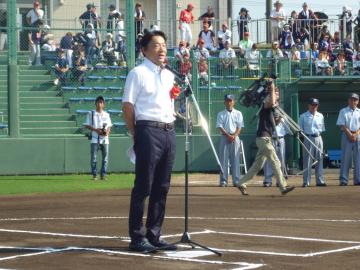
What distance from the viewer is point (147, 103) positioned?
10.5 metres

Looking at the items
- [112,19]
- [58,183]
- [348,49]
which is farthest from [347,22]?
[58,183]

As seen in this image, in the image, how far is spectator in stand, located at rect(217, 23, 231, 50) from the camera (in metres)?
34.7

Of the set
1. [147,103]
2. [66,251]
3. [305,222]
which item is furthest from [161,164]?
[305,222]

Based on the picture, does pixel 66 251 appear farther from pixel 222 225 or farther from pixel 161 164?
pixel 222 225

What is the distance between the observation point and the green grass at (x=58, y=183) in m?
21.8

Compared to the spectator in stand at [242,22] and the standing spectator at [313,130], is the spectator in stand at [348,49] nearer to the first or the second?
the spectator in stand at [242,22]

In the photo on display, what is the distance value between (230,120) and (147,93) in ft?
44.7

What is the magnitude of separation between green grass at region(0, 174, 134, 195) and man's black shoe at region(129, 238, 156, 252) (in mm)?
10672

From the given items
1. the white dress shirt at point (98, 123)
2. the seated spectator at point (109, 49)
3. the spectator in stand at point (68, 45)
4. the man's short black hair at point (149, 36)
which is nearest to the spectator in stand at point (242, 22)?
the seated spectator at point (109, 49)

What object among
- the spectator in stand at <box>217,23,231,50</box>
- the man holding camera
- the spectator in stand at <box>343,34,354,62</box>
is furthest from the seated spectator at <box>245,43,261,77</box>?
the man holding camera

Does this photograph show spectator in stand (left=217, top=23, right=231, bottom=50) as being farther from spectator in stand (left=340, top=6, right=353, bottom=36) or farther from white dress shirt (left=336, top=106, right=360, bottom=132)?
white dress shirt (left=336, top=106, right=360, bottom=132)

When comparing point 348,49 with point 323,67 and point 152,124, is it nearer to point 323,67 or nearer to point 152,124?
point 323,67

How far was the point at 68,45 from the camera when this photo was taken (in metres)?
30.7

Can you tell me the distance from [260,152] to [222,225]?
7.18 m
